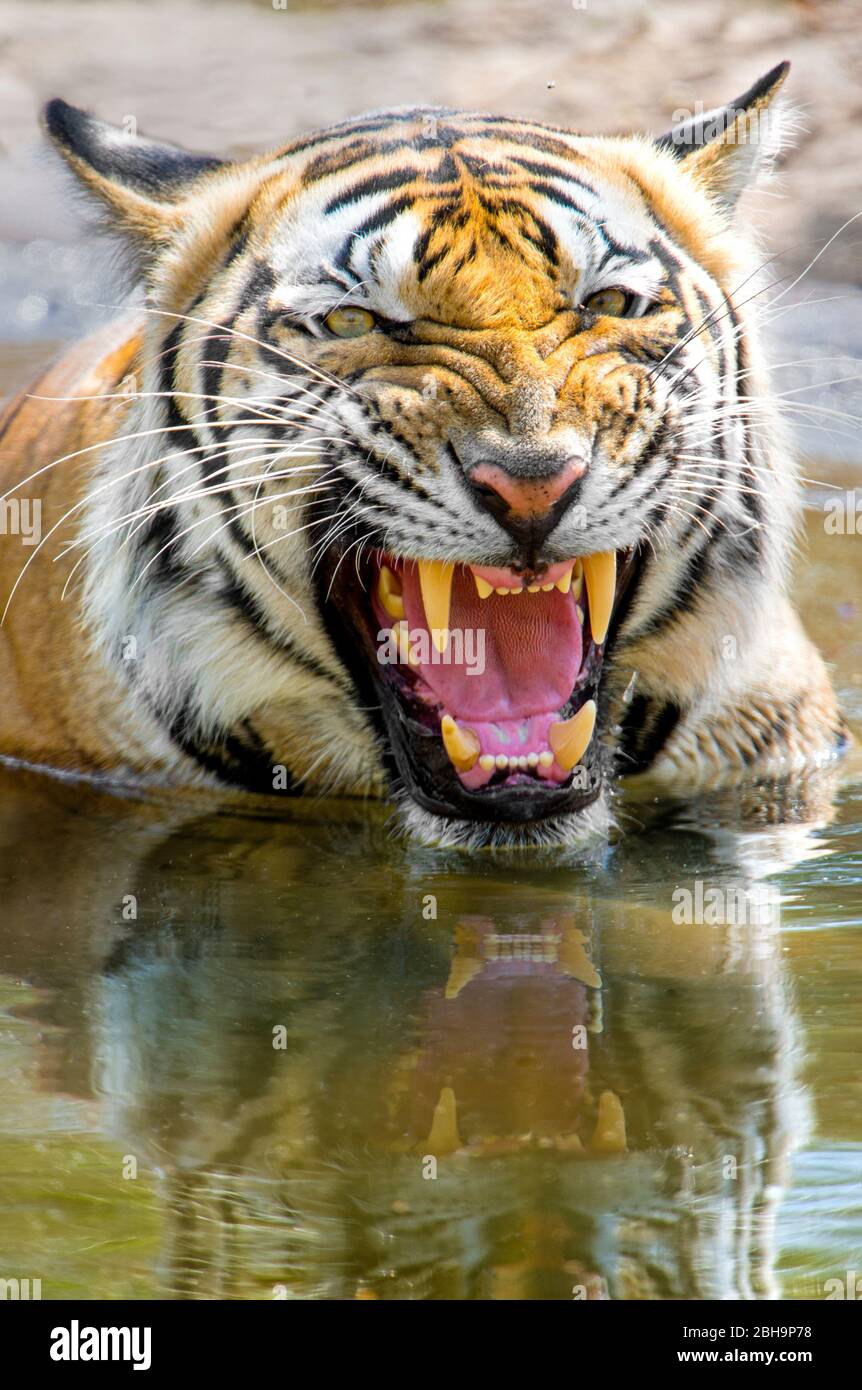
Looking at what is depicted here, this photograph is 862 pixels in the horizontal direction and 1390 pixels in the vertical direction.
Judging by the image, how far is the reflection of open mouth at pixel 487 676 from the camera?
2.90 metres

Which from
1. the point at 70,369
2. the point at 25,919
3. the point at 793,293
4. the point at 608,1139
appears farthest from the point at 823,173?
the point at 608,1139

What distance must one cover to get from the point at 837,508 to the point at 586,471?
2861mm

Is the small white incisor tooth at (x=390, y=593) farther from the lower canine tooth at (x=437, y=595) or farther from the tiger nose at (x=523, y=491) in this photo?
the tiger nose at (x=523, y=491)

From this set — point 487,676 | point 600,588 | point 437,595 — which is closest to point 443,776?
point 487,676

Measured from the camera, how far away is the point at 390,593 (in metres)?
3.03


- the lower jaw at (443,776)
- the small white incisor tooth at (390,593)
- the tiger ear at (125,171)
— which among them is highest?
the tiger ear at (125,171)

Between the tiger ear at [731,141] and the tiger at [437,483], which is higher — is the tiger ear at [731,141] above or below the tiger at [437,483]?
above

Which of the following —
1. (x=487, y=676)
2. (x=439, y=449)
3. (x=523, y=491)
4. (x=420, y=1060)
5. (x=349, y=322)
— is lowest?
(x=420, y=1060)

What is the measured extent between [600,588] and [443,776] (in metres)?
0.40

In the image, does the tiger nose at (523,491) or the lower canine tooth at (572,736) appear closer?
the tiger nose at (523,491)
